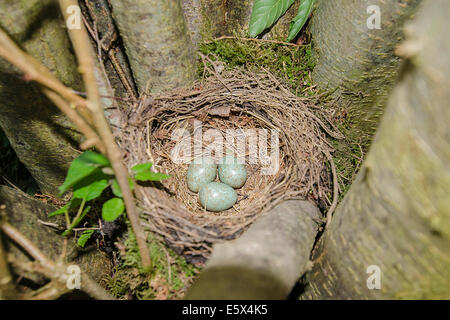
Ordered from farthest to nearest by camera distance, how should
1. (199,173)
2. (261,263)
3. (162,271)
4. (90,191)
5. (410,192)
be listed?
(199,173)
(162,271)
(90,191)
(261,263)
(410,192)

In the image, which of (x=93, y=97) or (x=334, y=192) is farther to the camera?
(x=334, y=192)

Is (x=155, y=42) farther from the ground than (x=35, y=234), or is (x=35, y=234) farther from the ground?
(x=155, y=42)

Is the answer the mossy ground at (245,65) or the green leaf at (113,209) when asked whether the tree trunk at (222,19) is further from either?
the green leaf at (113,209)

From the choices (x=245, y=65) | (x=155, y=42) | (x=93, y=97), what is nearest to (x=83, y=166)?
(x=93, y=97)

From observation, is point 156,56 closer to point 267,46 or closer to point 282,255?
point 267,46

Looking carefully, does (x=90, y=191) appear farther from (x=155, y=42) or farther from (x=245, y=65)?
(x=245, y=65)
